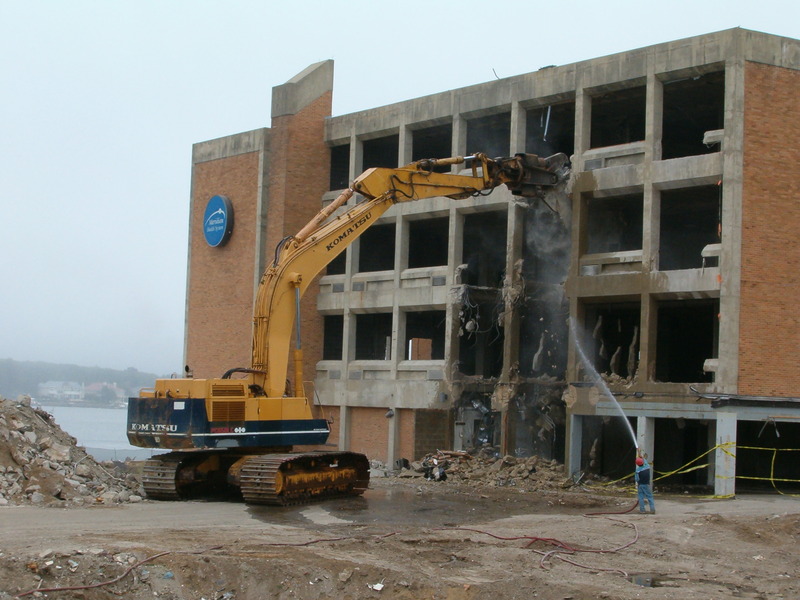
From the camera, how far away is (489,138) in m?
34.8

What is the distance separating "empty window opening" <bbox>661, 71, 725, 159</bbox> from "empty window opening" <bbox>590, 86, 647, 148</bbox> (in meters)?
0.78

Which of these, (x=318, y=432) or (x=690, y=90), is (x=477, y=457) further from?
(x=690, y=90)

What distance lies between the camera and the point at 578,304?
29047 mm

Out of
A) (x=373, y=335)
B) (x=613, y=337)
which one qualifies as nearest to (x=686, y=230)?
(x=613, y=337)

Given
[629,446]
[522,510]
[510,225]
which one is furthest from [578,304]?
[522,510]

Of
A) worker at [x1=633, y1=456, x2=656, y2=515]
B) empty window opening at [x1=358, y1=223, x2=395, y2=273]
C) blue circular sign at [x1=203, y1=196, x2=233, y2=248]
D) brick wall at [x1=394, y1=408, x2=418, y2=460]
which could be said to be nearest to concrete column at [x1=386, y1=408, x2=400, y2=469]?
brick wall at [x1=394, y1=408, x2=418, y2=460]

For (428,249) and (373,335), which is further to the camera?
(428,249)

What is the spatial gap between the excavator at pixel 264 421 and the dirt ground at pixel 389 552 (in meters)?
0.73

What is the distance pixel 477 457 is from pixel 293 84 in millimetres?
14993

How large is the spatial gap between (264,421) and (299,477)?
4.64 ft

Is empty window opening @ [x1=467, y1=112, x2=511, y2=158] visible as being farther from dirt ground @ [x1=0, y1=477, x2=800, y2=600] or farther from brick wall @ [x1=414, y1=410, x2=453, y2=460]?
dirt ground @ [x1=0, y1=477, x2=800, y2=600]

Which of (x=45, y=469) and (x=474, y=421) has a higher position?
(x=474, y=421)

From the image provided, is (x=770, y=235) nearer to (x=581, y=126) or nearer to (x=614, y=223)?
(x=614, y=223)

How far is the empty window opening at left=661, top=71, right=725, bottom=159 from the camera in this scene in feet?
93.5
